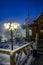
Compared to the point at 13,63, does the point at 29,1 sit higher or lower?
higher

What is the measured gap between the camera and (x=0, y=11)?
108750 millimetres

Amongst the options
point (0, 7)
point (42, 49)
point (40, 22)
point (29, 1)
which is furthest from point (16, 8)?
point (42, 49)

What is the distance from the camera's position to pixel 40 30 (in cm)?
1502

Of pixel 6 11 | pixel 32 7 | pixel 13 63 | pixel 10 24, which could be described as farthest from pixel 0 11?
pixel 13 63

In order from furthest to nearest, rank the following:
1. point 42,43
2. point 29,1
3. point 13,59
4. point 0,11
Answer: point 0,11, point 29,1, point 42,43, point 13,59

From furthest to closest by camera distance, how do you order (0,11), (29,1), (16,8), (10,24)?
1. (0,11)
2. (16,8)
3. (29,1)
4. (10,24)

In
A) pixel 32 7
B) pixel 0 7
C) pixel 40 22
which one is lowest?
pixel 40 22

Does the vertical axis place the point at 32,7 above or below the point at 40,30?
above

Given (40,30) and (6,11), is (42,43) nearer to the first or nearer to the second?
(40,30)

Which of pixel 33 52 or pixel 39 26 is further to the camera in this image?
pixel 39 26

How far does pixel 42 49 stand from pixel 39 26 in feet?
19.3

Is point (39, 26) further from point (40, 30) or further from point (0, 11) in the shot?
point (0, 11)

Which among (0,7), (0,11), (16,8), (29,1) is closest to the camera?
(29,1)

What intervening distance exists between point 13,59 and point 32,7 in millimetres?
64966
